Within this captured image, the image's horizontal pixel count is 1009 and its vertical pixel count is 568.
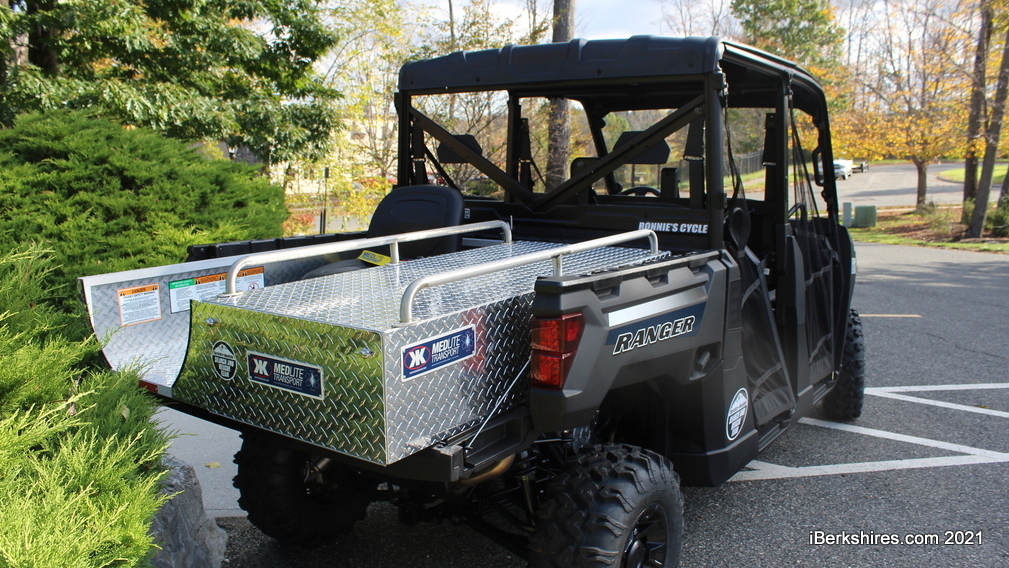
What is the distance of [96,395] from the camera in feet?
7.34

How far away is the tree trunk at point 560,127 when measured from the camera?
996 cm

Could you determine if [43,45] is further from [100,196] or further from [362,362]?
[362,362]

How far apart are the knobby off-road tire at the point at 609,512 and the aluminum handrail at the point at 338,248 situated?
3.89 feet

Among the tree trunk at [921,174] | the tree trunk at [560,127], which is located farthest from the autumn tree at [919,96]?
the tree trunk at [560,127]

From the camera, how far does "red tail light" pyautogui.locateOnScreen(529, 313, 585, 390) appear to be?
2.25 metres

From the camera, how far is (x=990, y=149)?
1591cm

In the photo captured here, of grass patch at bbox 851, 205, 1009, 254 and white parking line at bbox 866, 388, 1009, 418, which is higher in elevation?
grass patch at bbox 851, 205, 1009, 254

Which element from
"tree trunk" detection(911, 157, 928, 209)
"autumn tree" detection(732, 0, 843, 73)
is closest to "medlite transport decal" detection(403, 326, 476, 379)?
"tree trunk" detection(911, 157, 928, 209)

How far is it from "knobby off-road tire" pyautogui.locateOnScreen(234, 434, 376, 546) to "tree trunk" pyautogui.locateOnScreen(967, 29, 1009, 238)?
16.6 metres

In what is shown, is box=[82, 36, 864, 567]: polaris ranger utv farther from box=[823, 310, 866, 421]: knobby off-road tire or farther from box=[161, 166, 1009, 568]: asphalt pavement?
box=[161, 166, 1009, 568]: asphalt pavement

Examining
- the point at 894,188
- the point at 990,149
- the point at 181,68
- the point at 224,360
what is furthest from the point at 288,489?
the point at 894,188

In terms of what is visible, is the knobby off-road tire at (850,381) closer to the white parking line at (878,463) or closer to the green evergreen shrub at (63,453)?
the white parking line at (878,463)

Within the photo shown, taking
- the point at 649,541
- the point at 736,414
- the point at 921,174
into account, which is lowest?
the point at 649,541

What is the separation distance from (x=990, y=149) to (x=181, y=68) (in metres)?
15.9
